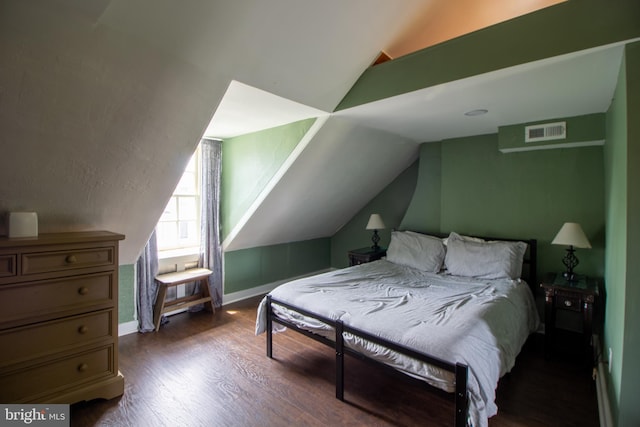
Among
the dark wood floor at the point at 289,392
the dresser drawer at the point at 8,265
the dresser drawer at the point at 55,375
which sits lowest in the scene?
the dark wood floor at the point at 289,392

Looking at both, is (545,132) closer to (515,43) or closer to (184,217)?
(515,43)

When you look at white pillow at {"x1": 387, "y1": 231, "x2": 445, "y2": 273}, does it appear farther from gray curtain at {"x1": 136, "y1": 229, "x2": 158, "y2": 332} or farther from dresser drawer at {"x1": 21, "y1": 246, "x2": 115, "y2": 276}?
dresser drawer at {"x1": 21, "y1": 246, "x2": 115, "y2": 276}

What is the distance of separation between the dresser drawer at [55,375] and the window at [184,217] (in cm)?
169

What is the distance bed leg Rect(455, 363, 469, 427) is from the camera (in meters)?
1.62

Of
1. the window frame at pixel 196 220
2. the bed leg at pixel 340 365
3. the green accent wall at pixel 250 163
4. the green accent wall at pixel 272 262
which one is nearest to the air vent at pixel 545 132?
the green accent wall at pixel 250 163

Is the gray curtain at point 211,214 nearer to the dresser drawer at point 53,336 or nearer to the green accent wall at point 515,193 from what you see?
the dresser drawer at point 53,336

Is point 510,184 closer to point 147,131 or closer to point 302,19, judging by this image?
point 302,19

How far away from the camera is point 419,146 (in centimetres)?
423

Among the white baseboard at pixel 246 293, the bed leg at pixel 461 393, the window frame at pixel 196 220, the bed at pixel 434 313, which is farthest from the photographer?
the white baseboard at pixel 246 293

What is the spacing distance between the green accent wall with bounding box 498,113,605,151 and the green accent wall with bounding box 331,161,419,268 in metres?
1.47

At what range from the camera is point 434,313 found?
7.22 feet

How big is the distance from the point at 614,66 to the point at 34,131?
10.5 feet

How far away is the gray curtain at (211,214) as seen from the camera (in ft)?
12.4

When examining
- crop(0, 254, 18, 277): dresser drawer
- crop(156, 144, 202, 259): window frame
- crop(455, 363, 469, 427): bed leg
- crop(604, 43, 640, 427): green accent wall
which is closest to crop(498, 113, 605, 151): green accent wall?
crop(604, 43, 640, 427): green accent wall
